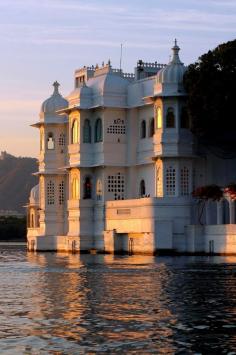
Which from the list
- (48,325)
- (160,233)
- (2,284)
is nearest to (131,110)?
(160,233)

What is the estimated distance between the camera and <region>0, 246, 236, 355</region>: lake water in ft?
66.9

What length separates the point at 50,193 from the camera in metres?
87.8

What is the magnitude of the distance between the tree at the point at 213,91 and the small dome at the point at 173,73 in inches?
42.8

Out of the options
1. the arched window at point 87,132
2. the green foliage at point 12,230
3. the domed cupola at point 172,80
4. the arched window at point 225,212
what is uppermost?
the domed cupola at point 172,80

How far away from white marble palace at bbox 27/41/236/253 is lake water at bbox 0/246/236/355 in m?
26.7

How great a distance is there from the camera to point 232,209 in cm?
6644

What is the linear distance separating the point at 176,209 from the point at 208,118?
22.3 feet

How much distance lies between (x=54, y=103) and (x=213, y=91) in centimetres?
2303

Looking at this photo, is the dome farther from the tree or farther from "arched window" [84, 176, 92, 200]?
the tree

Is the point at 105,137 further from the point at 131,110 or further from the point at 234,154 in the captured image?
the point at 234,154

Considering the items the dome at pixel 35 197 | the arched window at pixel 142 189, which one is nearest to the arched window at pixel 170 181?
the arched window at pixel 142 189

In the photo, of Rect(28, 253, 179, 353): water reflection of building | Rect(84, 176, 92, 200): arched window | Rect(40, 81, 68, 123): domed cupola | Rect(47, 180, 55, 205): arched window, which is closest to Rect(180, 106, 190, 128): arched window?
Rect(84, 176, 92, 200): arched window

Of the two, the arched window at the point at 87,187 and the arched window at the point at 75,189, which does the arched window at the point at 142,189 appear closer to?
the arched window at the point at 87,187

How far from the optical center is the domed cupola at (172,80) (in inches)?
2827
